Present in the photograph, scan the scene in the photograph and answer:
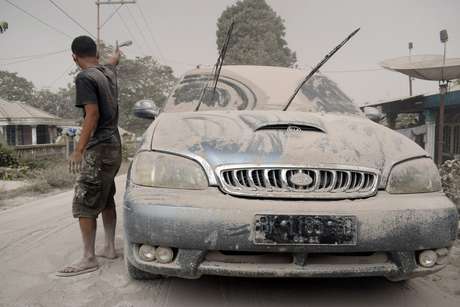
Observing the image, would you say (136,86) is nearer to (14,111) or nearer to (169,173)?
(14,111)

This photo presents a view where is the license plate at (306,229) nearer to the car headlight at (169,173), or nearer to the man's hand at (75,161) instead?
the car headlight at (169,173)

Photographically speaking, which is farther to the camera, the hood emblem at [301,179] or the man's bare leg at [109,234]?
the man's bare leg at [109,234]

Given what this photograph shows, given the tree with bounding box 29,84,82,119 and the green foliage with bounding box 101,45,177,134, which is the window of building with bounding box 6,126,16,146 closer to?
the green foliage with bounding box 101,45,177,134

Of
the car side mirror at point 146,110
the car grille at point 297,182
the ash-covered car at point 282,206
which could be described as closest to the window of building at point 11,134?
the car side mirror at point 146,110

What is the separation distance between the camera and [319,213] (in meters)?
2.05

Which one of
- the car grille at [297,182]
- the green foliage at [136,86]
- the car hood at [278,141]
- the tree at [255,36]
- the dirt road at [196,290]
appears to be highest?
the tree at [255,36]

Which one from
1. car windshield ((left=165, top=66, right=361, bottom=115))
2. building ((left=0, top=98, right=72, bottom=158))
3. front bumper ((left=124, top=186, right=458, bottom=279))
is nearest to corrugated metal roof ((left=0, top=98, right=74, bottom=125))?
building ((left=0, top=98, right=72, bottom=158))

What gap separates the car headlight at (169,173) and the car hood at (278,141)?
0.06m

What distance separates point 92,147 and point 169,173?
39.0 inches

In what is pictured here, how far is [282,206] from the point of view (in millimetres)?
2062

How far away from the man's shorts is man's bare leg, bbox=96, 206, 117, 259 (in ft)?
1.06

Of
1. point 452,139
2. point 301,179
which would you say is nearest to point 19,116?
point 452,139

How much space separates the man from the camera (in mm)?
2916

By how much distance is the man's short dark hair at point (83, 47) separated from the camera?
123 inches
